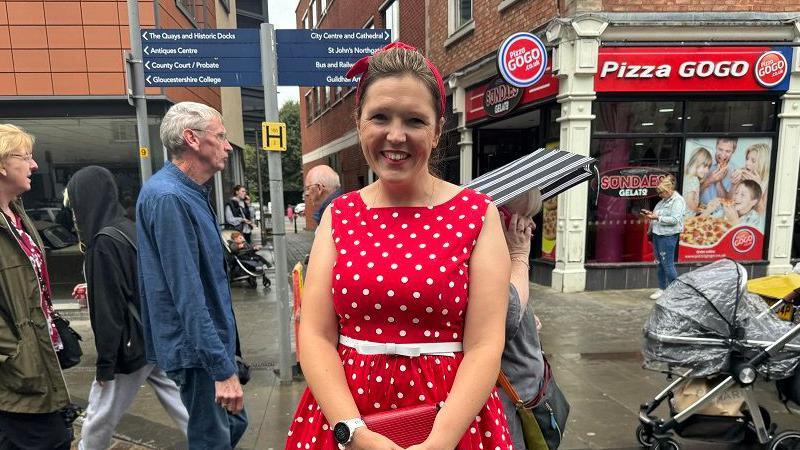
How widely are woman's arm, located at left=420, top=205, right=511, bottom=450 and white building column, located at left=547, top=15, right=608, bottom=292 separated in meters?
6.18

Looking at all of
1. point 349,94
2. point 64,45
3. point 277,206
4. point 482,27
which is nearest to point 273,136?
point 277,206

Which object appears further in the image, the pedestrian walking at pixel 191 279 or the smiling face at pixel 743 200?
the smiling face at pixel 743 200

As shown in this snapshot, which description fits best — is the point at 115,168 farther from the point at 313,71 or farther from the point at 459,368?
the point at 459,368

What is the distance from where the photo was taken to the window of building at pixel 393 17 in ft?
46.1

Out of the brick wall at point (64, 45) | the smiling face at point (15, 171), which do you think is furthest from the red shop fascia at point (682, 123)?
the smiling face at point (15, 171)

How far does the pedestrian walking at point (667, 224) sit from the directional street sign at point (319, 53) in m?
4.70

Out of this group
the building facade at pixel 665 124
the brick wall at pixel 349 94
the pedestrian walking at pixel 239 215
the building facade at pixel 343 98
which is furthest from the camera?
the building facade at pixel 343 98

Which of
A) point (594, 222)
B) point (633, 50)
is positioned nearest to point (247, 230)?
point (594, 222)

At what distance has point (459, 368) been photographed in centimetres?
134

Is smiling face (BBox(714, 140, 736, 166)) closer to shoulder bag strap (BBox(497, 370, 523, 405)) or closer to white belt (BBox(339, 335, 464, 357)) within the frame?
shoulder bag strap (BBox(497, 370, 523, 405))

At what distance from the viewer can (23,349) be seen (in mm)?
2092

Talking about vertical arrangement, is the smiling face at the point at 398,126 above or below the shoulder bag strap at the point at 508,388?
above

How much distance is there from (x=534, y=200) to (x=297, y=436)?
118 cm

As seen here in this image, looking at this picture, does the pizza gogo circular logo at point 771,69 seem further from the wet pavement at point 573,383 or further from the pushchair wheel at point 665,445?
the pushchair wheel at point 665,445
